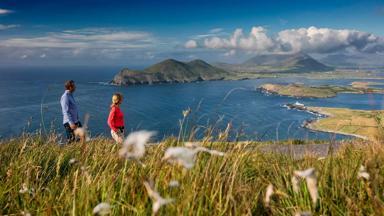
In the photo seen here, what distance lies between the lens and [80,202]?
385 cm

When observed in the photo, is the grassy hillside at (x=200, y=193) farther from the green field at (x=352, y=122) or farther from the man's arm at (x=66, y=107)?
the man's arm at (x=66, y=107)

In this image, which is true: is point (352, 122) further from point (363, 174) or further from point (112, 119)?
point (363, 174)

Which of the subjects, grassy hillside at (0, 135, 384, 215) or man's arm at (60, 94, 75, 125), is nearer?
grassy hillside at (0, 135, 384, 215)

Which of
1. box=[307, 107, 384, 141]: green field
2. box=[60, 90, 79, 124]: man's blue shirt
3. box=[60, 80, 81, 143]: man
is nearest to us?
box=[307, 107, 384, 141]: green field

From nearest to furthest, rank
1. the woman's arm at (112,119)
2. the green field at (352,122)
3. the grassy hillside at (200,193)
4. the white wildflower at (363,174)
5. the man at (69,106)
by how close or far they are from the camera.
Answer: the white wildflower at (363,174) → the grassy hillside at (200,193) → the green field at (352,122) → the woman's arm at (112,119) → the man at (69,106)

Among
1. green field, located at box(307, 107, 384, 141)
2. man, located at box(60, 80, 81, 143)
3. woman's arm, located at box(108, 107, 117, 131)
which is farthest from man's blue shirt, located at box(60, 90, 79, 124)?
green field, located at box(307, 107, 384, 141)

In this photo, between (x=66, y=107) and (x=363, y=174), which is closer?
(x=363, y=174)

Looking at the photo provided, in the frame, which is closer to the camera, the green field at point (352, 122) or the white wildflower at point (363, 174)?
the white wildflower at point (363, 174)

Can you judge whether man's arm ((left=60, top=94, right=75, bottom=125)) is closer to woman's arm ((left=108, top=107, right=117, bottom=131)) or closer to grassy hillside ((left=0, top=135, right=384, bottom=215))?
woman's arm ((left=108, top=107, right=117, bottom=131))

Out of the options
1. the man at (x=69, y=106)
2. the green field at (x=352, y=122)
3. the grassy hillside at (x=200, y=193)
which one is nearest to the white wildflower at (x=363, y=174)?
the grassy hillside at (x=200, y=193)

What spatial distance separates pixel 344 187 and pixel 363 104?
170967mm

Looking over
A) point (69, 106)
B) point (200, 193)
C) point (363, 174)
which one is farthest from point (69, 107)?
point (363, 174)

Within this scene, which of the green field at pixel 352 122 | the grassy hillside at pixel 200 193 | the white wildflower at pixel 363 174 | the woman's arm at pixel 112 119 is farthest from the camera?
the woman's arm at pixel 112 119

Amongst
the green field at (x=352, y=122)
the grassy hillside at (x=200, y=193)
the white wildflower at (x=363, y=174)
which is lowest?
the green field at (x=352, y=122)
